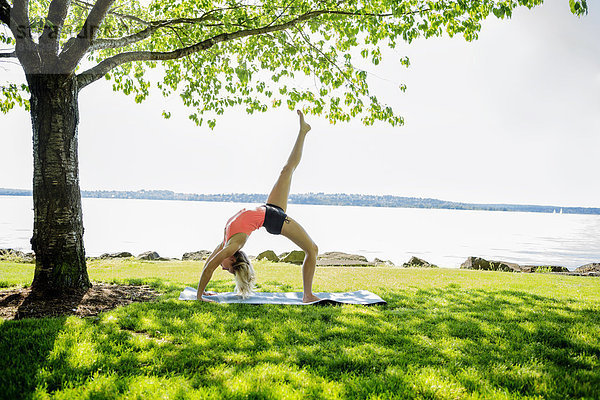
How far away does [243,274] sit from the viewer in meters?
6.41

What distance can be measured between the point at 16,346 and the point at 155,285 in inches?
157

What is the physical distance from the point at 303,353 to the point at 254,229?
2.51m

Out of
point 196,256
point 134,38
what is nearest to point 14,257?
point 196,256

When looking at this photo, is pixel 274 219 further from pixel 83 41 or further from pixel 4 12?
pixel 4 12

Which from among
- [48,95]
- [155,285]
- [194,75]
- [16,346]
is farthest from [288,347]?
[194,75]

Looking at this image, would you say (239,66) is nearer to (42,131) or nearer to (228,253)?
(42,131)

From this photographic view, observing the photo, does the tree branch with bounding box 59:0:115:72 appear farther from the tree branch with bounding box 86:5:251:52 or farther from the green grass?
the green grass

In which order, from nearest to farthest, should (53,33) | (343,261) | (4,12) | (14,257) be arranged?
(4,12) → (53,33) → (343,261) → (14,257)

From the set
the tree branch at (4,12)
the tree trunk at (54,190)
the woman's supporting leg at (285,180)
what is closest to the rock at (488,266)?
the woman's supporting leg at (285,180)

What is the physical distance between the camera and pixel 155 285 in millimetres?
7812

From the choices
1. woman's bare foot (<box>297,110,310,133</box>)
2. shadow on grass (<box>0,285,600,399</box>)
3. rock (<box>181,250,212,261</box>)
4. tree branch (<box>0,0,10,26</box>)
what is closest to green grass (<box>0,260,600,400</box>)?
shadow on grass (<box>0,285,600,399</box>)

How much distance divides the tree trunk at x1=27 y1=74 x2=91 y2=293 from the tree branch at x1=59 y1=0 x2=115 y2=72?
261mm

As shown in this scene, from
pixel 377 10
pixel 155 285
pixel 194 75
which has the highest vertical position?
pixel 377 10

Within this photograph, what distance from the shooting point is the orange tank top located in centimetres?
598
